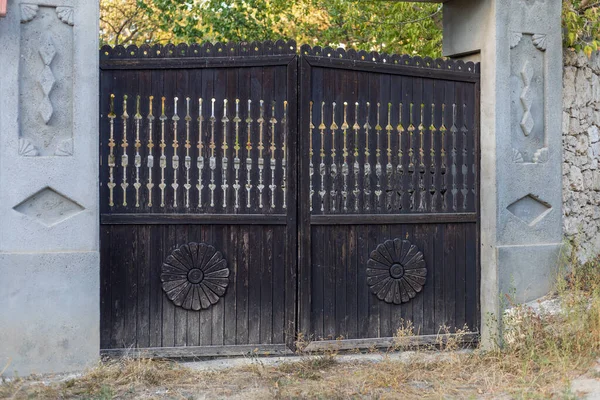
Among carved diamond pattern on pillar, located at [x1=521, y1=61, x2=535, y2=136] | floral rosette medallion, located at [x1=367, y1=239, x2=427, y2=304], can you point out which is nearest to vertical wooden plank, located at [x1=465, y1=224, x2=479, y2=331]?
floral rosette medallion, located at [x1=367, y1=239, x2=427, y2=304]

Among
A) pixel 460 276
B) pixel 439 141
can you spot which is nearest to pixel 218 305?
pixel 460 276

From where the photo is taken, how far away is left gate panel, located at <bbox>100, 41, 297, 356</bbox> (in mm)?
6496

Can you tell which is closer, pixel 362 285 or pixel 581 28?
pixel 362 285

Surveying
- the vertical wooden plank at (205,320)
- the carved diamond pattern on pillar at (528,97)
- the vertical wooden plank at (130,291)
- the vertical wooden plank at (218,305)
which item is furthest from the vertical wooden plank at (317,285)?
the carved diamond pattern on pillar at (528,97)

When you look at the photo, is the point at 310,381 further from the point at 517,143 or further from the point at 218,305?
the point at 517,143

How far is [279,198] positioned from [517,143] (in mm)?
2274

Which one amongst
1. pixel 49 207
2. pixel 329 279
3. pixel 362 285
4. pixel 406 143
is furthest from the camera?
pixel 406 143

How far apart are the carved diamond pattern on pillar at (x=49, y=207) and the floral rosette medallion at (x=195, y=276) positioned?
879 mm

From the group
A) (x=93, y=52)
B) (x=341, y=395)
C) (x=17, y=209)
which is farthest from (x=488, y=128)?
(x=17, y=209)

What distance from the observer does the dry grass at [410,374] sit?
226 inches

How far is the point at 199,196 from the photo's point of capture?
6625 millimetres

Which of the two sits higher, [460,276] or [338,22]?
[338,22]

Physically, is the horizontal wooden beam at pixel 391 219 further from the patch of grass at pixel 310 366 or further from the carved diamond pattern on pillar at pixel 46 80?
the carved diamond pattern on pillar at pixel 46 80

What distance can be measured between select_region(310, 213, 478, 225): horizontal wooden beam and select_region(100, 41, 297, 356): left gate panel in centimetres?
30
